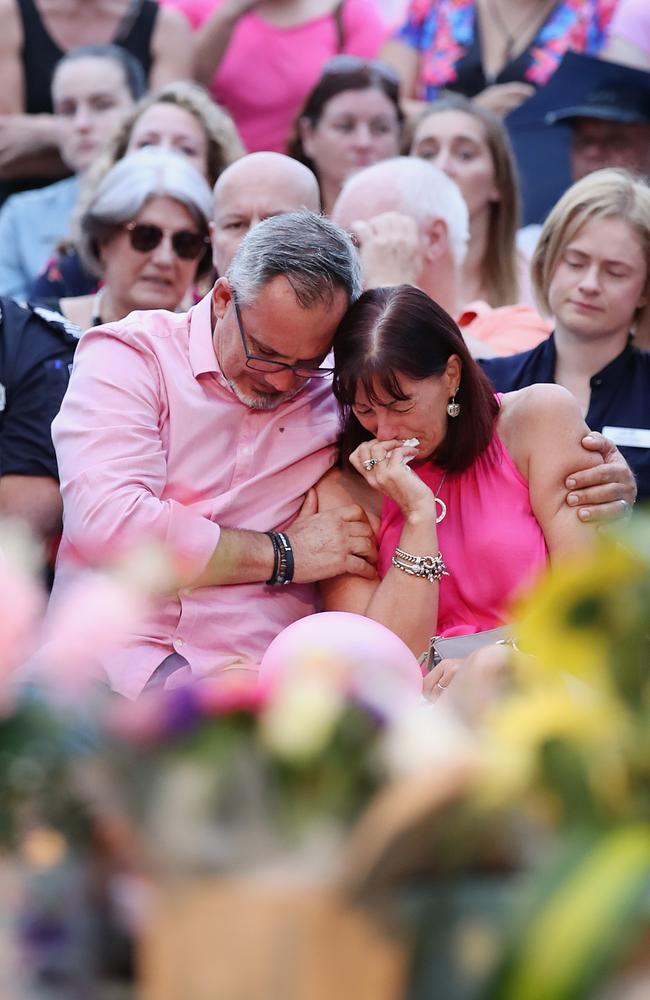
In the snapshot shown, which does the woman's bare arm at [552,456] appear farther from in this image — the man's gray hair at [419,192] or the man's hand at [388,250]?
the man's gray hair at [419,192]

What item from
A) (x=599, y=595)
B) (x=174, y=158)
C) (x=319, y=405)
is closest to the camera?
(x=599, y=595)

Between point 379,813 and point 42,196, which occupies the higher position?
point 379,813

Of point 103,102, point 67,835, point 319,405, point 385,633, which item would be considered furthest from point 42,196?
point 67,835

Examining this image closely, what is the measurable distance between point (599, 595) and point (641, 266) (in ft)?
8.16

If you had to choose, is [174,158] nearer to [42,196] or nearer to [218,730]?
[42,196]

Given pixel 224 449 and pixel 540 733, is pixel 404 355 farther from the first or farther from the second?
pixel 540 733

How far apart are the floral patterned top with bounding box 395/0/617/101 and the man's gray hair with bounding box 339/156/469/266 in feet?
3.58

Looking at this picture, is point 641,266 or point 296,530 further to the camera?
point 641,266

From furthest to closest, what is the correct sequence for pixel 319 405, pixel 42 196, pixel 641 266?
pixel 42 196 → pixel 641 266 → pixel 319 405

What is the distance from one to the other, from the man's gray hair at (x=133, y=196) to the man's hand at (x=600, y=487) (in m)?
1.33

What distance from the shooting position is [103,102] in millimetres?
4477

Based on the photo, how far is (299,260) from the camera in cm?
252

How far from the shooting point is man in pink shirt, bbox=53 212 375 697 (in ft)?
8.33

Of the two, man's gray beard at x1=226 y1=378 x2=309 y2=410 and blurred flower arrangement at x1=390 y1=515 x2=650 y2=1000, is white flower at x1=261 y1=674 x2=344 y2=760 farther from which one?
man's gray beard at x1=226 y1=378 x2=309 y2=410
